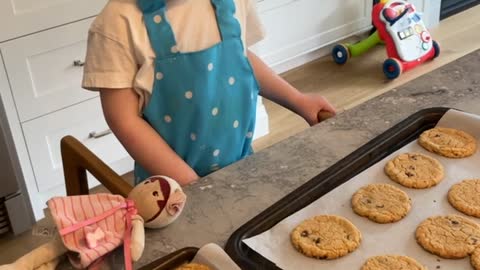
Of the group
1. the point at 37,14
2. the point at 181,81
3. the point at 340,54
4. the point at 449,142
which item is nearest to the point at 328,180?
the point at 449,142

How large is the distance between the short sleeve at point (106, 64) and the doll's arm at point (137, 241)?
0.27 metres

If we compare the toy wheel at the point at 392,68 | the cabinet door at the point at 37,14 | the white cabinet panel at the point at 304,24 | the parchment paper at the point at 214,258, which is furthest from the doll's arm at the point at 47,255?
the toy wheel at the point at 392,68

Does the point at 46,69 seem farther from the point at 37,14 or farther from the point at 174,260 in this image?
the point at 174,260

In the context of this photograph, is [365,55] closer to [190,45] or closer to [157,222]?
[190,45]

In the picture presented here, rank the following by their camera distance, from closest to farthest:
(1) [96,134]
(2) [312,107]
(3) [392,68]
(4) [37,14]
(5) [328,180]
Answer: (5) [328,180]
(2) [312,107]
(4) [37,14]
(1) [96,134]
(3) [392,68]

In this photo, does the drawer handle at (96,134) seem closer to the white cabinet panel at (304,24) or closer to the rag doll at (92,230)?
the white cabinet panel at (304,24)

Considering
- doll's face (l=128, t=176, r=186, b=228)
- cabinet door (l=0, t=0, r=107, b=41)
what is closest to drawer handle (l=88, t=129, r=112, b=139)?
cabinet door (l=0, t=0, r=107, b=41)

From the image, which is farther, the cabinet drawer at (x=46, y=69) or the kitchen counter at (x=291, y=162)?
the cabinet drawer at (x=46, y=69)

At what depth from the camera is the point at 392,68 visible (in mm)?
2498

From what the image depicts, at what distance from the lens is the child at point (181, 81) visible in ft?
2.72

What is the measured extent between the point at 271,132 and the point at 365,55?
775 mm

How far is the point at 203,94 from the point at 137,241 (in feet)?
1.15

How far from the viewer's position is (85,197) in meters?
0.62

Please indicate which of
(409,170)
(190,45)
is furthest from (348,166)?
(190,45)
